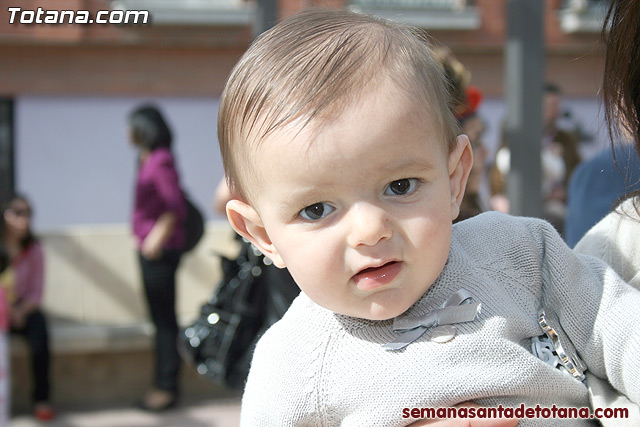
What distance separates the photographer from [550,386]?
50.0 inches

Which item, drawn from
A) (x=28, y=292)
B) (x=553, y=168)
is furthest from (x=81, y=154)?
(x=553, y=168)

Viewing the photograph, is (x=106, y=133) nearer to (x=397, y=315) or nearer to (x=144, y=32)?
(x=144, y=32)

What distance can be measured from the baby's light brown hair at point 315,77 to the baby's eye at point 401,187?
11 centimetres

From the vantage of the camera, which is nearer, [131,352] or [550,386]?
[550,386]

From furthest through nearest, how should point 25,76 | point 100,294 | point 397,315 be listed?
point 25,76 < point 100,294 < point 397,315

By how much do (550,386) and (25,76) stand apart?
1034cm

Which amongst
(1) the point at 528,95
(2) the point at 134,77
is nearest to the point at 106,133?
(2) the point at 134,77

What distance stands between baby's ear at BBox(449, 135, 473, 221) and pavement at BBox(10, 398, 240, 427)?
4.30m

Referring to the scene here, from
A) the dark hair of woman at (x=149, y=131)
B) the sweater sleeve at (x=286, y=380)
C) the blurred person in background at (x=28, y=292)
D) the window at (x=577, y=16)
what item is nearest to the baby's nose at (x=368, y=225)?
the sweater sleeve at (x=286, y=380)

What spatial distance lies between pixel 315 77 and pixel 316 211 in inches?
8.0

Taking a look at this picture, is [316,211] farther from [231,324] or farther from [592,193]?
[231,324]

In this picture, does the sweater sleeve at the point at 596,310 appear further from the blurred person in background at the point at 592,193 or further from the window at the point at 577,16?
the window at the point at 577,16

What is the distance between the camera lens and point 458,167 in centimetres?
131

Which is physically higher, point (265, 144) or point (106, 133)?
point (106, 133)
